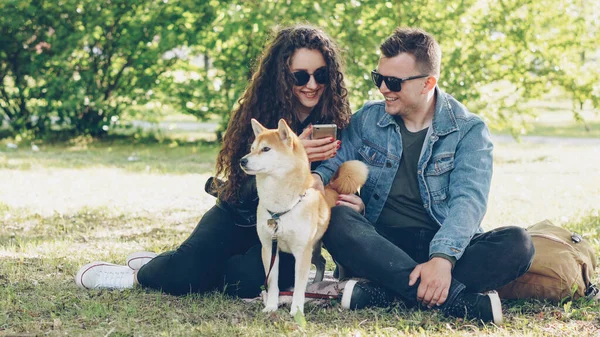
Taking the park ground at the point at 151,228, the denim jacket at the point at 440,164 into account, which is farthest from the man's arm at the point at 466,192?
the park ground at the point at 151,228

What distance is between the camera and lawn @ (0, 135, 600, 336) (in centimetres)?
358

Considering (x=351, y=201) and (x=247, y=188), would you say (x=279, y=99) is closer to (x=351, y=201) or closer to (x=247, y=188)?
(x=247, y=188)

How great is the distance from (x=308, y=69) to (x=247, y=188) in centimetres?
72

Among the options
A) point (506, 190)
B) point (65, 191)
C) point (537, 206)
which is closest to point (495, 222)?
point (537, 206)

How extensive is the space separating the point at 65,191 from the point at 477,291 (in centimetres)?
477

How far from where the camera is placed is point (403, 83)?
158 inches

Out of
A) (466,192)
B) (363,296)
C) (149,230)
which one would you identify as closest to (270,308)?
(363,296)

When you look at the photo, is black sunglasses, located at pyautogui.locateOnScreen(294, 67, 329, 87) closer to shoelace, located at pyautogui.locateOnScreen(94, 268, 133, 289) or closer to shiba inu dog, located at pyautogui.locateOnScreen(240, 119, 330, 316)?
shiba inu dog, located at pyautogui.locateOnScreen(240, 119, 330, 316)

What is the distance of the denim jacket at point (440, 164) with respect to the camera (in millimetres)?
3783

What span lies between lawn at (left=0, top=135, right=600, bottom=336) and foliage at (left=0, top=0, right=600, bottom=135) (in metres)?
0.74

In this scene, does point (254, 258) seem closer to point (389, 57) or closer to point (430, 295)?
point (430, 295)

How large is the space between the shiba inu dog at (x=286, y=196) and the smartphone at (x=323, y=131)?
0.26 metres

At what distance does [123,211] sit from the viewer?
6.55m

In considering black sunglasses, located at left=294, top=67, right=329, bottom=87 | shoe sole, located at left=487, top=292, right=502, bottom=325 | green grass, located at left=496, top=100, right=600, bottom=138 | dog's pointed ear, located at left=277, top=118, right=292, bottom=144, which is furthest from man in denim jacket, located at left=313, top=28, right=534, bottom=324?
green grass, located at left=496, top=100, right=600, bottom=138
